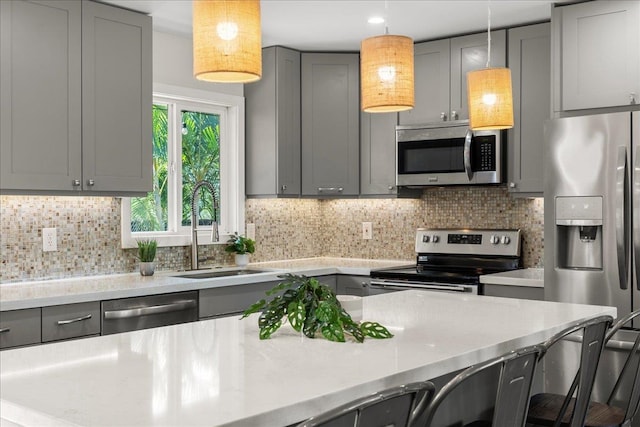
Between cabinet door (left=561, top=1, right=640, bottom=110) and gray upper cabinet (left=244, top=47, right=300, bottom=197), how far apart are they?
1878mm

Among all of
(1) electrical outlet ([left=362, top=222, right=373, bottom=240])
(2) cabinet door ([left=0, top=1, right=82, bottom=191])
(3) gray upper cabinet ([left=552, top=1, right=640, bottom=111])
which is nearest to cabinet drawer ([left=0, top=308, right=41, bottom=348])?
(2) cabinet door ([left=0, top=1, right=82, bottom=191])

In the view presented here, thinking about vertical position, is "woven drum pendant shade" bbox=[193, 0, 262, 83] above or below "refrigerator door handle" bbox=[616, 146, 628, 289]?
above

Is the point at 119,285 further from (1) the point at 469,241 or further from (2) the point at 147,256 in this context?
(1) the point at 469,241

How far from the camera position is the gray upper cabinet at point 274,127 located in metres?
5.07

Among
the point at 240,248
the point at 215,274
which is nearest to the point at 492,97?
the point at 215,274

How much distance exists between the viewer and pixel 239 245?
501 centimetres

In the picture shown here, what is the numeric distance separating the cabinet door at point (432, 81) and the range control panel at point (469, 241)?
0.81 m

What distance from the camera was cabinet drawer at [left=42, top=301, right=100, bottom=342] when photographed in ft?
10.9

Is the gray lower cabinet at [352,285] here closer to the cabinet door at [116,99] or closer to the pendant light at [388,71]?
the cabinet door at [116,99]

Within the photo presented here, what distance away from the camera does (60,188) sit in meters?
3.77

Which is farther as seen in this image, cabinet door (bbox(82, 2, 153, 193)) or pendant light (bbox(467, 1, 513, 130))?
cabinet door (bbox(82, 2, 153, 193))

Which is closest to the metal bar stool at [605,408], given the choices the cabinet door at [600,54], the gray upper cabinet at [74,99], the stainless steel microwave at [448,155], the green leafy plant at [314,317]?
the green leafy plant at [314,317]

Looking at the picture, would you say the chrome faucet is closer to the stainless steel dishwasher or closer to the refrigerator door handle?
the stainless steel dishwasher

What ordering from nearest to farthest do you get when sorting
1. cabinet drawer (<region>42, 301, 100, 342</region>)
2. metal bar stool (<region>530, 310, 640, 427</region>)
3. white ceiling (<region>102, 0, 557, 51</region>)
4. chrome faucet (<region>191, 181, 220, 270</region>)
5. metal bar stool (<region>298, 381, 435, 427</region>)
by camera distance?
metal bar stool (<region>298, 381, 435, 427</region>) → metal bar stool (<region>530, 310, 640, 427</region>) → cabinet drawer (<region>42, 301, 100, 342</region>) → white ceiling (<region>102, 0, 557, 51</region>) → chrome faucet (<region>191, 181, 220, 270</region>)
